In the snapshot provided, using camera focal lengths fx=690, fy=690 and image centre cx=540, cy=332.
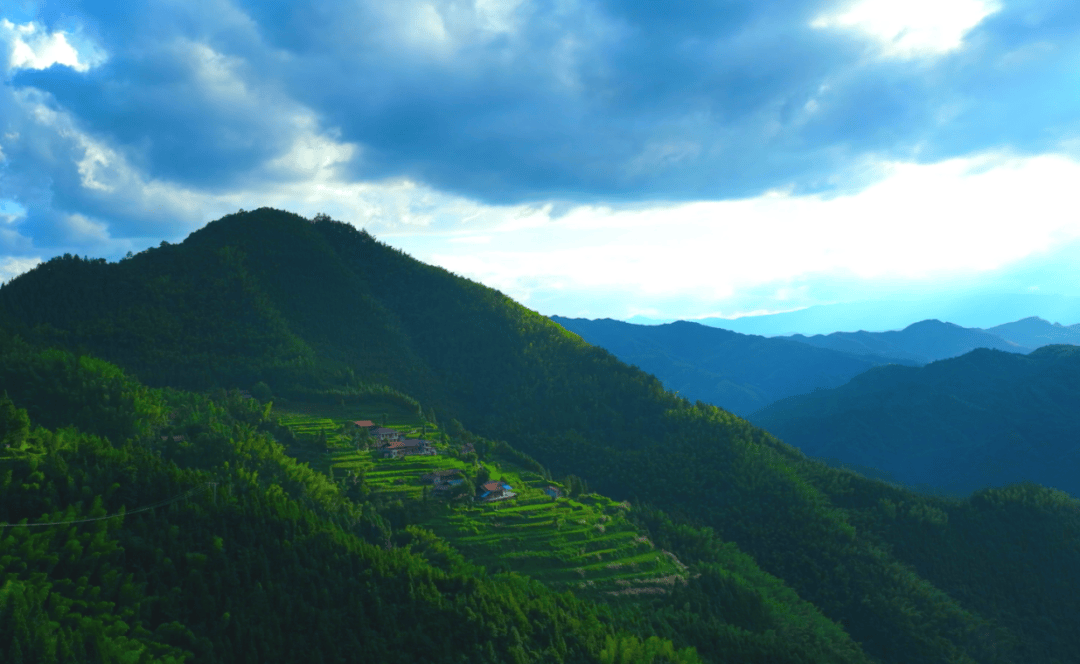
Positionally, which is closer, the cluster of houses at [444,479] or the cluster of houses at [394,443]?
the cluster of houses at [444,479]

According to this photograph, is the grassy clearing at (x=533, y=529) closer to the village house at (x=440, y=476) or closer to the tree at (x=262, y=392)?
the village house at (x=440, y=476)

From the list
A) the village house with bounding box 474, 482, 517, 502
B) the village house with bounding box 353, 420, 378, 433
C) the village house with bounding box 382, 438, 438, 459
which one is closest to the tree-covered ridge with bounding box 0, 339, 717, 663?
the village house with bounding box 474, 482, 517, 502

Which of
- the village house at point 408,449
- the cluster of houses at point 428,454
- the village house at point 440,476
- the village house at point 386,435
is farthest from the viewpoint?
the village house at point 386,435

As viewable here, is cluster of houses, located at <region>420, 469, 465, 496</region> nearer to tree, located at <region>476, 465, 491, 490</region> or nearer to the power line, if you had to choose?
tree, located at <region>476, 465, 491, 490</region>

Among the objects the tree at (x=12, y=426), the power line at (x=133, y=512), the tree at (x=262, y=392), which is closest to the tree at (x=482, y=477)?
the power line at (x=133, y=512)

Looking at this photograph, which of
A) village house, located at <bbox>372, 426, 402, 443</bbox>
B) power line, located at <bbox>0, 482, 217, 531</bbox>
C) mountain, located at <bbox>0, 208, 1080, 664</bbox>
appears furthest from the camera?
village house, located at <bbox>372, 426, 402, 443</bbox>

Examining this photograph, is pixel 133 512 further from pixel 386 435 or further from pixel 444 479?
pixel 386 435

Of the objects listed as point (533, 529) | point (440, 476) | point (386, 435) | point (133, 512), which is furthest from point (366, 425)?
point (133, 512)
